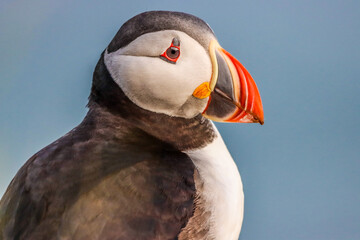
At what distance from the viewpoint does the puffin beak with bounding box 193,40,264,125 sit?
1.22 meters

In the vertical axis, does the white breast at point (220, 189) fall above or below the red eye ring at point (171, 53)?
below

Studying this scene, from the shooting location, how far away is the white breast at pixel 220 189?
1.18m

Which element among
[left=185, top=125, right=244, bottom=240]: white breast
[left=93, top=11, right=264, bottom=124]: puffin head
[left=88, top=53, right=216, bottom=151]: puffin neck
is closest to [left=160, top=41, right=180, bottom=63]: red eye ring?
[left=93, top=11, right=264, bottom=124]: puffin head

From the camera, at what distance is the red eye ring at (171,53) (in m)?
1.17

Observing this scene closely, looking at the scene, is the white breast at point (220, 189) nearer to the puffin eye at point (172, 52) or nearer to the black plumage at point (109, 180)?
the black plumage at point (109, 180)

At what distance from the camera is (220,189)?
1.21 metres

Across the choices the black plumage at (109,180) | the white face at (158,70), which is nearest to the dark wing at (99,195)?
the black plumage at (109,180)

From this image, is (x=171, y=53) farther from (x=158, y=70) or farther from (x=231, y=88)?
(x=231, y=88)

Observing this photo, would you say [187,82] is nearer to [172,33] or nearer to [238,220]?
[172,33]

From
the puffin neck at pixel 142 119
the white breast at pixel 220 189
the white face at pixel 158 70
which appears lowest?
the white breast at pixel 220 189

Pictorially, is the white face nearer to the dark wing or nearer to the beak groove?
the beak groove

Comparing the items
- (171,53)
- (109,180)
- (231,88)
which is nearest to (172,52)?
(171,53)

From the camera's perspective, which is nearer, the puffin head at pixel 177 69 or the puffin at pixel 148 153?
the puffin at pixel 148 153

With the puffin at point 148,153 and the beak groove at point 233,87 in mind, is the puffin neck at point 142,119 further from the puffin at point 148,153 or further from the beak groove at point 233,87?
the beak groove at point 233,87
